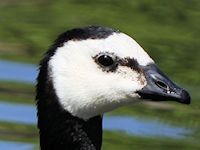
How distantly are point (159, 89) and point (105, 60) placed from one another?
1.50 ft

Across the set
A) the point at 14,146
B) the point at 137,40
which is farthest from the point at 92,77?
the point at 137,40

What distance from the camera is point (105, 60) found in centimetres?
1076

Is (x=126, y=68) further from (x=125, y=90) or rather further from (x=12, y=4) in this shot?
A: (x=12, y=4)

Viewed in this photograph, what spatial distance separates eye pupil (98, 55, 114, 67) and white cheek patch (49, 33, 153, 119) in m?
0.05

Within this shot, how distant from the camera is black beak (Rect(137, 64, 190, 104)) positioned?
10.7 m

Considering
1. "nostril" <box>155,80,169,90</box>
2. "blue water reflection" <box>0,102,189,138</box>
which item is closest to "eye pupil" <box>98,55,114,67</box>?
"nostril" <box>155,80,169,90</box>

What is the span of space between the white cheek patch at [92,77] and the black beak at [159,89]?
0.05 m

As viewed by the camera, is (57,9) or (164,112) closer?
(164,112)

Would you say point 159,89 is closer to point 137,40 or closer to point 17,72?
point 17,72

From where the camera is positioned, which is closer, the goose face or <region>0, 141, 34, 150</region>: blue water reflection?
the goose face

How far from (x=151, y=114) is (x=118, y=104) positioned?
4156mm

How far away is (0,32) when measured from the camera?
1672 centimetres

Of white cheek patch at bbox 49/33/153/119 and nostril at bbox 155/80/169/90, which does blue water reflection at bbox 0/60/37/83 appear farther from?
nostril at bbox 155/80/169/90

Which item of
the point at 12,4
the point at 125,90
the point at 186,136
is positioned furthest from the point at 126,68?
the point at 12,4
